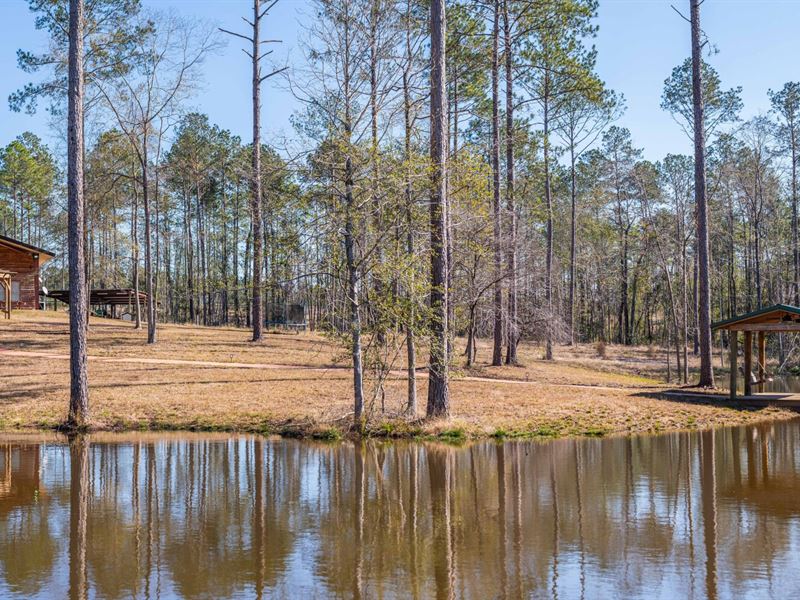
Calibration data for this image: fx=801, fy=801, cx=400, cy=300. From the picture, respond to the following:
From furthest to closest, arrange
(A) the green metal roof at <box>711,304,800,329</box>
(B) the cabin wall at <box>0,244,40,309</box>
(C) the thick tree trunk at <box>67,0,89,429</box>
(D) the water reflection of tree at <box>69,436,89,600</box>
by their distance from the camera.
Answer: (B) the cabin wall at <box>0,244,40,309</box>, (A) the green metal roof at <box>711,304,800,329</box>, (C) the thick tree trunk at <box>67,0,89,429</box>, (D) the water reflection of tree at <box>69,436,89,600</box>

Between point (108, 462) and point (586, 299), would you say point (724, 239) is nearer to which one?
point (586, 299)

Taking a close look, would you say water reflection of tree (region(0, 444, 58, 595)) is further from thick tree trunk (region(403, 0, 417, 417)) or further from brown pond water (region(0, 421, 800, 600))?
thick tree trunk (region(403, 0, 417, 417))

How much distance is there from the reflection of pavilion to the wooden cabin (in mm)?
26891

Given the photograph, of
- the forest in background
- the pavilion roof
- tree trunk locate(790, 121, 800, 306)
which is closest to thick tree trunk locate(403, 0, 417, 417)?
the forest in background

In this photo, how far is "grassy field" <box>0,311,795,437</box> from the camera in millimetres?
15688

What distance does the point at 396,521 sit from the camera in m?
8.62

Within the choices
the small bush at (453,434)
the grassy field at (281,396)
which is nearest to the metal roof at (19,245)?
the grassy field at (281,396)

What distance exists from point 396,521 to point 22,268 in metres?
35.1

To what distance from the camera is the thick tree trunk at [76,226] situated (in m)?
15.3

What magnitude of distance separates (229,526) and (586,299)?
53391 mm

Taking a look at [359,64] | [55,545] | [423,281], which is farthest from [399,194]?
[55,545]

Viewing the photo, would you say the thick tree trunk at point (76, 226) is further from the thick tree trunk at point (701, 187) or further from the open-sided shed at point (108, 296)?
the open-sided shed at point (108, 296)

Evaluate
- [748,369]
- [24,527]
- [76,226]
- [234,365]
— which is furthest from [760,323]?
[24,527]

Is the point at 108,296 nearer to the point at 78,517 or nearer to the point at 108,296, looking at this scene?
the point at 108,296
